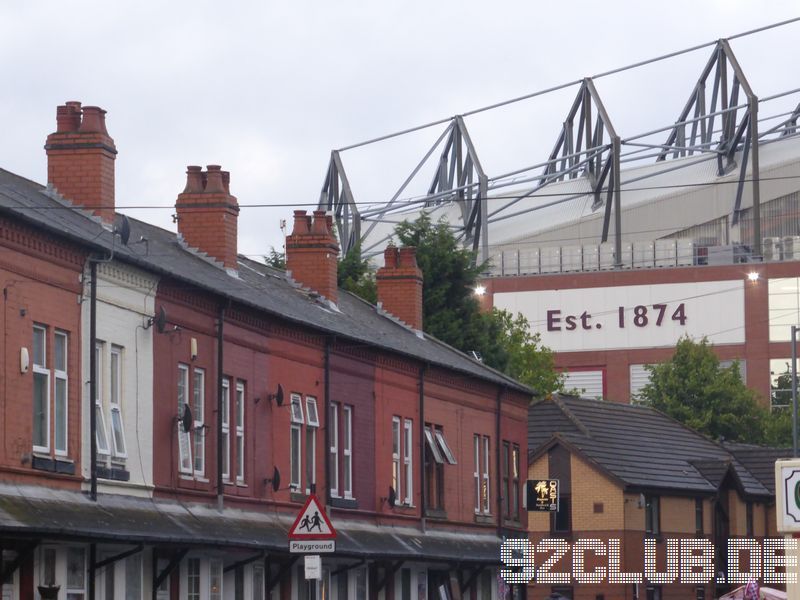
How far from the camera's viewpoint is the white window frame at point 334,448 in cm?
3697

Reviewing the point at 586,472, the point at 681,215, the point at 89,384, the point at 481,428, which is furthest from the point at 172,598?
the point at 681,215

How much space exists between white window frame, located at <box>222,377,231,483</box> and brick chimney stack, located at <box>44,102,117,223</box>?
372cm

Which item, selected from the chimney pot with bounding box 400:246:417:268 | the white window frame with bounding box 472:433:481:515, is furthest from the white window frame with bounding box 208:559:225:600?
the chimney pot with bounding box 400:246:417:268

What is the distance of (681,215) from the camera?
385ft

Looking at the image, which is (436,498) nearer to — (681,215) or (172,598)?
(172,598)

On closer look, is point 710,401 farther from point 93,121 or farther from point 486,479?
point 93,121

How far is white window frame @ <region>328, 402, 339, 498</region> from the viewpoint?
36969 mm

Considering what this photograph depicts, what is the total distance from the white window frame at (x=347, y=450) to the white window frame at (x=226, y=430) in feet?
19.1

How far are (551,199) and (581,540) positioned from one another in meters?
65.9

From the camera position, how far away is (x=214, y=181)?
1415 inches

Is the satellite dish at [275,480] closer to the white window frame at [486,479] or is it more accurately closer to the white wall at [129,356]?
the white wall at [129,356]

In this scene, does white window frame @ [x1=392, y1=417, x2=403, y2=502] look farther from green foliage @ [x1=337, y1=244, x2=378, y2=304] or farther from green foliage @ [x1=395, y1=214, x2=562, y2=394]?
green foliage @ [x1=337, y1=244, x2=378, y2=304]

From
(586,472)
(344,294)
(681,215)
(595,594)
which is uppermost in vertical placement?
(681,215)
